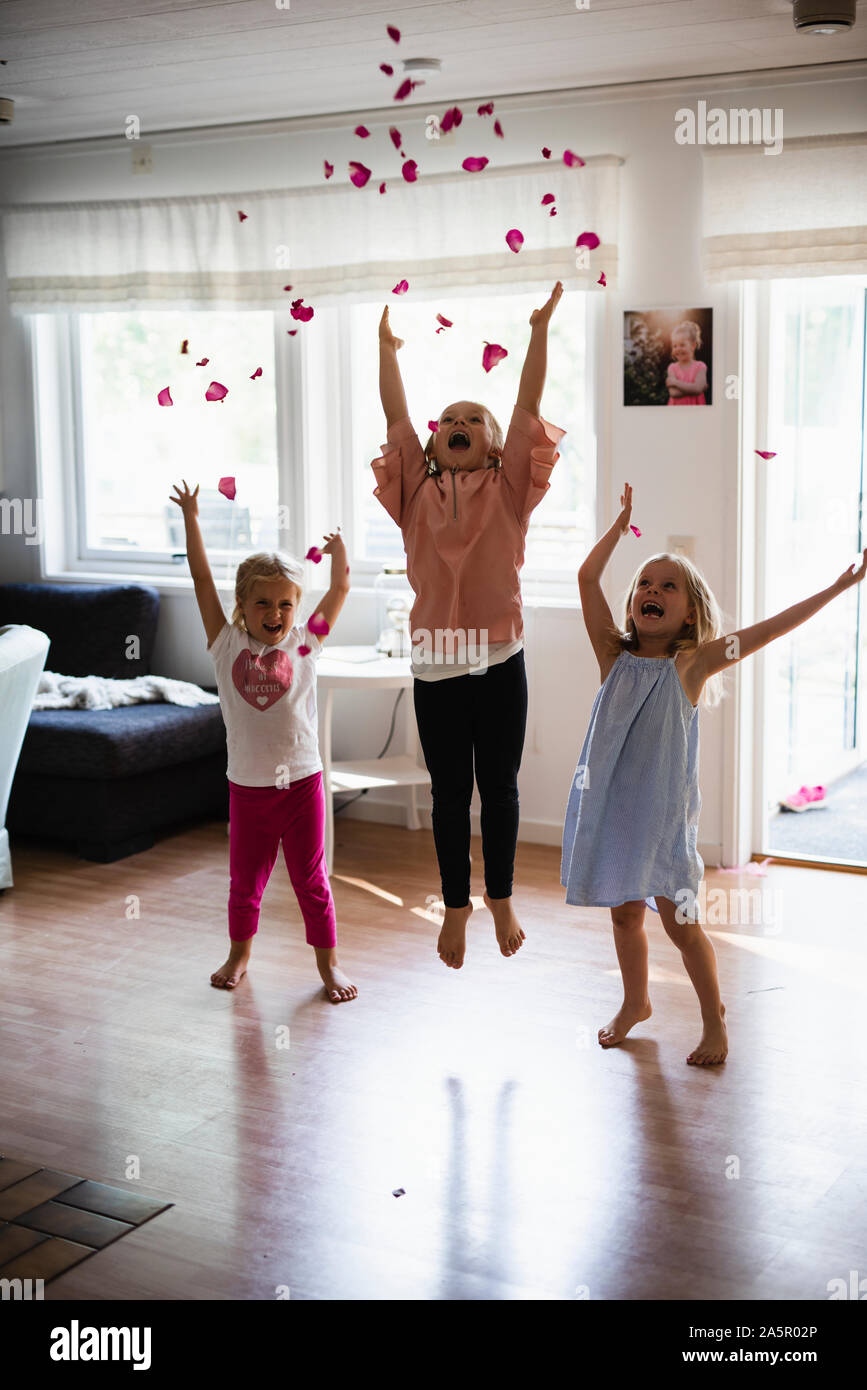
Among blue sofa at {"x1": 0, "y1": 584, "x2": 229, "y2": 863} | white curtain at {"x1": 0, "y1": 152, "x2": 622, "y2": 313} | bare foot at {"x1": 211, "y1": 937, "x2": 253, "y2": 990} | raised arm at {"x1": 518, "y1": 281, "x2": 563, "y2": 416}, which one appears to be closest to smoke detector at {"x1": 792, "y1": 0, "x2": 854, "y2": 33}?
white curtain at {"x1": 0, "y1": 152, "x2": 622, "y2": 313}

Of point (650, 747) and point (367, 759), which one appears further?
point (367, 759)

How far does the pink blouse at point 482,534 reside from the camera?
3.05 metres

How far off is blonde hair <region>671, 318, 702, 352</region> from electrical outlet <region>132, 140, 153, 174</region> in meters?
2.31

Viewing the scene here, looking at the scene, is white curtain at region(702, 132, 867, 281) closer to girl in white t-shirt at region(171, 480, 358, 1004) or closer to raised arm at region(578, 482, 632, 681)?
raised arm at region(578, 482, 632, 681)

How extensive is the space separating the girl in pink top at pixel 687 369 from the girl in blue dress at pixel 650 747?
1630 mm

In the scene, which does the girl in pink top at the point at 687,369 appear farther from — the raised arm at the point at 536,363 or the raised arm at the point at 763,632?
the raised arm at the point at 763,632

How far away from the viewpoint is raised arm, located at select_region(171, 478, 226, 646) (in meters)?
3.34

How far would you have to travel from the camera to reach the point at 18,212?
19.2 ft

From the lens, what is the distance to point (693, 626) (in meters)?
3.08

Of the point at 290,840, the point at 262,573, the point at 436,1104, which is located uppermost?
the point at 262,573

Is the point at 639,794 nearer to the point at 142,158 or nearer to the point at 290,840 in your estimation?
the point at 290,840

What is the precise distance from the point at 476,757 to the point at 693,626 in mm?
563

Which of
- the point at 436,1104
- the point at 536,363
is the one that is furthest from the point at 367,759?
the point at 536,363
